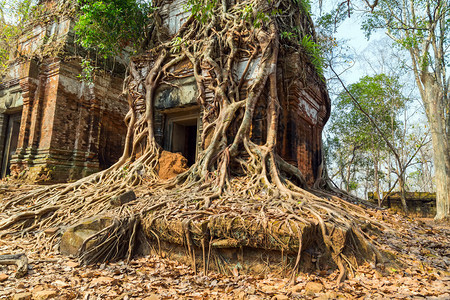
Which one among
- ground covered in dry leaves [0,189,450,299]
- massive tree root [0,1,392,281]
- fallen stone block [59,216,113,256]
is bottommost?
ground covered in dry leaves [0,189,450,299]

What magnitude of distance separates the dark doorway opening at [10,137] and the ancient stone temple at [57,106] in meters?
0.03

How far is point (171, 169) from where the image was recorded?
5.91 m

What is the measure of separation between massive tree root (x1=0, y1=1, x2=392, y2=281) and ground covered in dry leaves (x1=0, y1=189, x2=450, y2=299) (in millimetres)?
236

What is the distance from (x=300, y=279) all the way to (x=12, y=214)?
517 cm

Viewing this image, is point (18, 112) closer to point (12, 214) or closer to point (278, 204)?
point (12, 214)

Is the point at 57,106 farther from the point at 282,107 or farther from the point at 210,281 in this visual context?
the point at 210,281

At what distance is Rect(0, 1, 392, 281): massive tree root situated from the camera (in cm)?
344

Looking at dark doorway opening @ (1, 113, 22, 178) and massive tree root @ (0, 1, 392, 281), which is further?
dark doorway opening @ (1, 113, 22, 178)

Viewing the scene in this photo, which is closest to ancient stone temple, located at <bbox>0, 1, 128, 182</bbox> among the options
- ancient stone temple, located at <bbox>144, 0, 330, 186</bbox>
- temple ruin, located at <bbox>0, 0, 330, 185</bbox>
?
temple ruin, located at <bbox>0, 0, 330, 185</bbox>

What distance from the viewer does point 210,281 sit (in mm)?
3188

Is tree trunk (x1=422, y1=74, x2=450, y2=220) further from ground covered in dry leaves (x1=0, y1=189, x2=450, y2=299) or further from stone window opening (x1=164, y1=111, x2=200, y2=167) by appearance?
stone window opening (x1=164, y1=111, x2=200, y2=167)

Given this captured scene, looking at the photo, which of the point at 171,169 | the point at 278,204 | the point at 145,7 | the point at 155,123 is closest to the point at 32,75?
the point at 145,7

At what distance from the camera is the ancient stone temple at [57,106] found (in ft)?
26.6

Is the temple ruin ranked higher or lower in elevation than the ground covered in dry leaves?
higher
